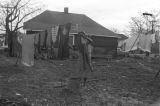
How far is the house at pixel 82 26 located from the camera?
28.8 metres

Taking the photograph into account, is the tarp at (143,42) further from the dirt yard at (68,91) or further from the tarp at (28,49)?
the tarp at (28,49)

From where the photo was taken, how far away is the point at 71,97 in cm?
818

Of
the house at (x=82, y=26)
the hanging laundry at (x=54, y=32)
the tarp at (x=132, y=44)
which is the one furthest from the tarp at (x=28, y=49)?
the house at (x=82, y=26)

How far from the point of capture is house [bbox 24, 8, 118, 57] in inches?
1132

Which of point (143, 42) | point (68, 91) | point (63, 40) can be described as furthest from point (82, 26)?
point (68, 91)

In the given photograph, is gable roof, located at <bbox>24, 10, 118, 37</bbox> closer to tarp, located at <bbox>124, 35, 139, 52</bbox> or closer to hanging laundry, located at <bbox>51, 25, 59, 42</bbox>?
tarp, located at <bbox>124, 35, 139, 52</bbox>

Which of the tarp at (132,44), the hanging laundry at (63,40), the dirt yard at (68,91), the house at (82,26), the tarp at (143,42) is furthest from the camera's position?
the house at (82,26)

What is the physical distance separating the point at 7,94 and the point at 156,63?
15088mm

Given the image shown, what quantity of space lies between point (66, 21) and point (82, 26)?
1.93 m

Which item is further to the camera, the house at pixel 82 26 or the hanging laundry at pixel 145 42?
the house at pixel 82 26

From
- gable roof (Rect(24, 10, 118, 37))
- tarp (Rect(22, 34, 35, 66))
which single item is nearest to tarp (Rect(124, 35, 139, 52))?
tarp (Rect(22, 34, 35, 66))

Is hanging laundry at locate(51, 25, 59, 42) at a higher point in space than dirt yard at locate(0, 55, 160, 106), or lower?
higher

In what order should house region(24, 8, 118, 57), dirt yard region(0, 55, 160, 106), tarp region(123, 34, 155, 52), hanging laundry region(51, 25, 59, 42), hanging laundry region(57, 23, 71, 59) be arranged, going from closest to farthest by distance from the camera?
dirt yard region(0, 55, 160, 106) → hanging laundry region(57, 23, 71, 59) → hanging laundry region(51, 25, 59, 42) → tarp region(123, 34, 155, 52) → house region(24, 8, 118, 57)

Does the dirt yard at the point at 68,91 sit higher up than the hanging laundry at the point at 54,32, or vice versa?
the hanging laundry at the point at 54,32
